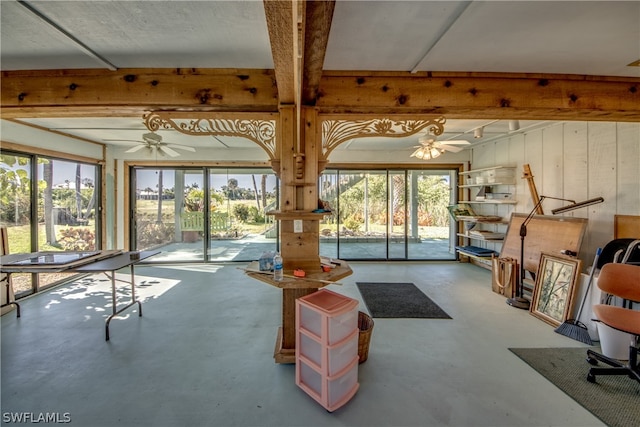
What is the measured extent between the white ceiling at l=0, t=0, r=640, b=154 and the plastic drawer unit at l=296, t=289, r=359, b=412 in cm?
202

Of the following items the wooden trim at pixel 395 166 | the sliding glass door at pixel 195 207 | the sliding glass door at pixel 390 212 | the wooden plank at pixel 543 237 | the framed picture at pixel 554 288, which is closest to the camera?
the framed picture at pixel 554 288

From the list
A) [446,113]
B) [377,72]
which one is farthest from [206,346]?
[446,113]

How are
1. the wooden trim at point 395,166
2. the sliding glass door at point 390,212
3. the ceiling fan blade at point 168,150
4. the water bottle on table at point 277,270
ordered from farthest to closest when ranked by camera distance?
the sliding glass door at point 390,212 < the wooden trim at point 395,166 < the ceiling fan blade at point 168,150 < the water bottle on table at point 277,270

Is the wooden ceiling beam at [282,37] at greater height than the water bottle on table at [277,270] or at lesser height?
greater

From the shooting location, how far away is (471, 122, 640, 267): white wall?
314 cm

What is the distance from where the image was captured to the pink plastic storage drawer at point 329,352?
1805 millimetres

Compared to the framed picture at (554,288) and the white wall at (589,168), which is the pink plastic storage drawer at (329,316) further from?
the white wall at (589,168)

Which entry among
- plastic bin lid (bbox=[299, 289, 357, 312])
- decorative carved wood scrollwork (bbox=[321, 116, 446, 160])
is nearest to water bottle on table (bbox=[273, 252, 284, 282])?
plastic bin lid (bbox=[299, 289, 357, 312])

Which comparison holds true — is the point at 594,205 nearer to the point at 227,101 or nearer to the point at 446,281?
the point at 446,281

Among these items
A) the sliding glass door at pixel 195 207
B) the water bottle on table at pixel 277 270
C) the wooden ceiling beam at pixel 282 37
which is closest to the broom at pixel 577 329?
the water bottle on table at pixel 277 270

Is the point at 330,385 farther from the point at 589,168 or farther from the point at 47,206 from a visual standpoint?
the point at 47,206

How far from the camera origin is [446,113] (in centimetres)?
261

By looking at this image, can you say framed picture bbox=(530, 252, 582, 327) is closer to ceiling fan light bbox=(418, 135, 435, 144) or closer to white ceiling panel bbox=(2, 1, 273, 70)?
ceiling fan light bbox=(418, 135, 435, 144)

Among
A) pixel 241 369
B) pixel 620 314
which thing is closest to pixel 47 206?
pixel 241 369
